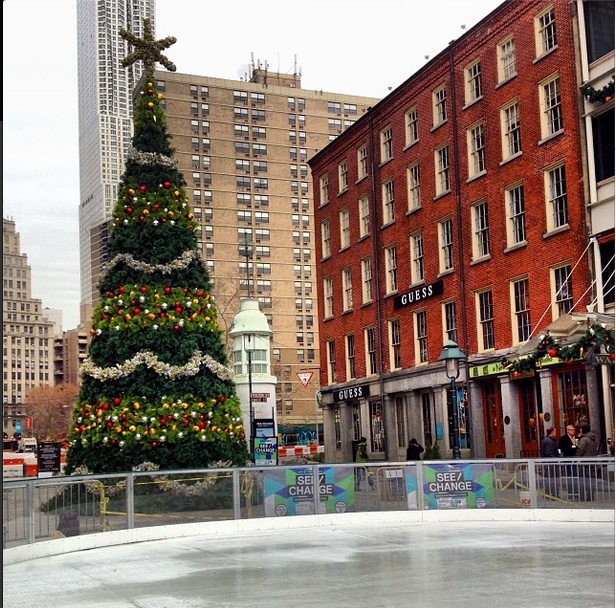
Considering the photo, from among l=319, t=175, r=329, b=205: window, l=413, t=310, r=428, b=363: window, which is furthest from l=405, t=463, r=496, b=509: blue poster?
l=319, t=175, r=329, b=205: window

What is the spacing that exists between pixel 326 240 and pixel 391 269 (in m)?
7.21

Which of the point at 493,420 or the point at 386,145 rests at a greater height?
the point at 386,145

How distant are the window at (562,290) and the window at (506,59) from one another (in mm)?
7186

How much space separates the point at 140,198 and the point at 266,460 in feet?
38.9

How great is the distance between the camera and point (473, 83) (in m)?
34.6

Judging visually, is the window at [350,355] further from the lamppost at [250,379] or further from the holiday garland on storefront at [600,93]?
the holiday garland on storefront at [600,93]

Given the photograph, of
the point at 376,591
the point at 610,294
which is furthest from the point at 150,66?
the point at 376,591

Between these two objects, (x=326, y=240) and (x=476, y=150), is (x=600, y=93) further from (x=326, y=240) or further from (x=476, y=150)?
(x=326, y=240)

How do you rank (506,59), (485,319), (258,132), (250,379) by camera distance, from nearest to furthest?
(506,59) < (250,379) < (485,319) < (258,132)

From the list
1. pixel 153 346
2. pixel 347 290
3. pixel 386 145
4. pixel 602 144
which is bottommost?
pixel 153 346

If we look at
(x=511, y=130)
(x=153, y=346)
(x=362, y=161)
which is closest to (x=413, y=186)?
(x=362, y=161)

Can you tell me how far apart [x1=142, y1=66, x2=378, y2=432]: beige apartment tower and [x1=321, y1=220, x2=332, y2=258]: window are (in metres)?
58.3

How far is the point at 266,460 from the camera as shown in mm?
31656

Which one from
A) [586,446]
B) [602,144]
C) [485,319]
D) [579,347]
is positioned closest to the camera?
[579,347]
